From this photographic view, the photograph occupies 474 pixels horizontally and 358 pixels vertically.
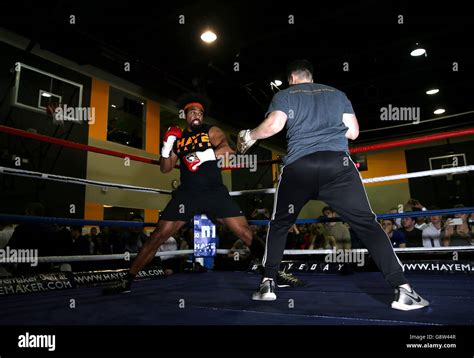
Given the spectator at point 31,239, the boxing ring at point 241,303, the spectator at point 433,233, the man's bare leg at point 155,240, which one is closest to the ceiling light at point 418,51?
the spectator at point 433,233

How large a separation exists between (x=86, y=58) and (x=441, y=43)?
6946 mm

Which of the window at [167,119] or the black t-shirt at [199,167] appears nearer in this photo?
the black t-shirt at [199,167]

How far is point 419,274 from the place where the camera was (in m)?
2.58

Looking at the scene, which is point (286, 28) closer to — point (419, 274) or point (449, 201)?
point (419, 274)

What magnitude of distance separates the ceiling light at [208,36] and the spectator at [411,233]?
177 inches

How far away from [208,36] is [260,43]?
1070 mm

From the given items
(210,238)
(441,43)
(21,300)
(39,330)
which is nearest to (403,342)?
(39,330)

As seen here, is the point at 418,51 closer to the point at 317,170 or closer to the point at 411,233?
the point at 411,233

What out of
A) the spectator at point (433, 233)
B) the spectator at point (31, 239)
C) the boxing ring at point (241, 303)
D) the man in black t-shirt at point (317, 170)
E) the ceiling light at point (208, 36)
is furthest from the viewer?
the ceiling light at point (208, 36)

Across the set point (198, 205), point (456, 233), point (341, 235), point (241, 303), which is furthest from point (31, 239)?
point (456, 233)

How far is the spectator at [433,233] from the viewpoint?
4.36 meters

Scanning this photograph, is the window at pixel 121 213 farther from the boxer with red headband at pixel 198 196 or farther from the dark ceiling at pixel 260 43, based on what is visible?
the boxer with red headband at pixel 198 196

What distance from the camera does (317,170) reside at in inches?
62.1

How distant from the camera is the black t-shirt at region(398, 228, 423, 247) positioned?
4.59 m
